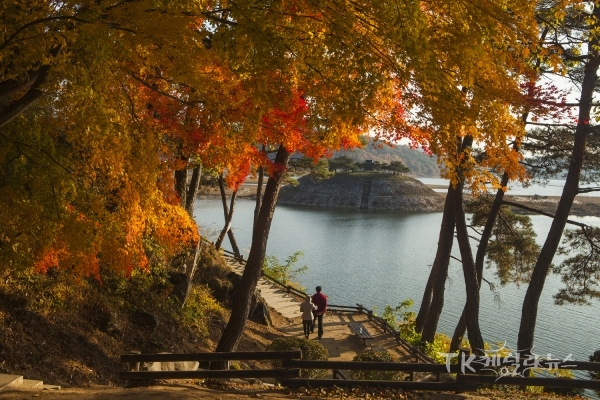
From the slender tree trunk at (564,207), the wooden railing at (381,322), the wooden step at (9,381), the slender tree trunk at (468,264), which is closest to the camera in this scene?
the wooden step at (9,381)

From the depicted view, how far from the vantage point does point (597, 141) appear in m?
15.4

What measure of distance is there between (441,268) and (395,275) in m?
15.3

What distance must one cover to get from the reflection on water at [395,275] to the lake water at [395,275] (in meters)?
0.04

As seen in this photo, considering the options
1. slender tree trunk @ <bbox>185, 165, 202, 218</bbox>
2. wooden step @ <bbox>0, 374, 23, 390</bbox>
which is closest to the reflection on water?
slender tree trunk @ <bbox>185, 165, 202, 218</bbox>

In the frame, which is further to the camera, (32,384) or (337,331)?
(337,331)

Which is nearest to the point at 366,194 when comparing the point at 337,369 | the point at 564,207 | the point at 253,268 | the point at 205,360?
the point at 564,207

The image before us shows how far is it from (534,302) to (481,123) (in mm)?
9772

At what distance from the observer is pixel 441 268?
55.9 ft

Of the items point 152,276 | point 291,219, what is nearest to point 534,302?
point 152,276

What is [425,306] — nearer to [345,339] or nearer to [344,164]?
[345,339]

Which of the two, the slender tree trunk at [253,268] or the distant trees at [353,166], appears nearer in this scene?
the slender tree trunk at [253,268]

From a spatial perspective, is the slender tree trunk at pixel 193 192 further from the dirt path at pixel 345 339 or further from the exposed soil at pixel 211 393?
the exposed soil at pixel 211 393

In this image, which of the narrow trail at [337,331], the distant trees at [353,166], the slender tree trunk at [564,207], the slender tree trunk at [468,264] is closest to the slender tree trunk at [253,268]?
the narrow trail at [337,331]

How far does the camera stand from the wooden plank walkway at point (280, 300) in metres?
20.4
